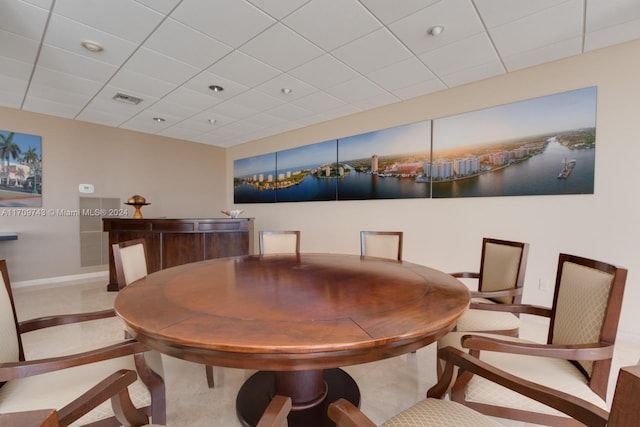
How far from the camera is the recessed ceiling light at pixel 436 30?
2487 millimetres

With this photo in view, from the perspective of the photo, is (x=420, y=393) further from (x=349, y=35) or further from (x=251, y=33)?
(x=251, y=33)

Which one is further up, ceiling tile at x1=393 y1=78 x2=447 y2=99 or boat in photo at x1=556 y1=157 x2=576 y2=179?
ceiling tile at x1=393 y1=78 x2=447 y2=99

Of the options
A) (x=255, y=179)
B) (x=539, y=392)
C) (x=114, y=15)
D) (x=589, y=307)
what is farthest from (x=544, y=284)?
(x=255, y=179)

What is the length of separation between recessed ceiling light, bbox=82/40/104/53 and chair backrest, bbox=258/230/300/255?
2288 mm

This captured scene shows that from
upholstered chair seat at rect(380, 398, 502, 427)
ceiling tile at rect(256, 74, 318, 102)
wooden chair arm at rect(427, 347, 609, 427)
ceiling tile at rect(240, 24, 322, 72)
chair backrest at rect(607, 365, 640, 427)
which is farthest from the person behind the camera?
ceiling tile at rect(256, 74, 318, 102)

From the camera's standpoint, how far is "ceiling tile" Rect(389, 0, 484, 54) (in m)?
2.27

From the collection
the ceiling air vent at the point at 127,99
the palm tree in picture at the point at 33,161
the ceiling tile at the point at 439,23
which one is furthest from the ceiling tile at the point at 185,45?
the palm tree in picture at the point at 33,161

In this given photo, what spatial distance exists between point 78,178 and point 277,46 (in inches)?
177

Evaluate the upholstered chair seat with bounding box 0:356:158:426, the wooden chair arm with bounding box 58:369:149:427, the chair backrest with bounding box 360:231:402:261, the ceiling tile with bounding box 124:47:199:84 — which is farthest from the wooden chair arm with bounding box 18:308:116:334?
the ceiling tile with bounding box 124:47:199:84

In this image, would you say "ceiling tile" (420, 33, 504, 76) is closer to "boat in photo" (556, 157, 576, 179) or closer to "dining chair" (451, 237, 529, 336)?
"boat in photo" (556, 157, 576, 179)

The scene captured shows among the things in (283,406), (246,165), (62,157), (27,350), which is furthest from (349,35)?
(62,157)

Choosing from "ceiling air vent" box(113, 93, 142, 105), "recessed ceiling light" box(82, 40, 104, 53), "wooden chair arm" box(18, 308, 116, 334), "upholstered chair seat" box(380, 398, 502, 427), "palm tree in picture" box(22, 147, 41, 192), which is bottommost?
"upholstered chair seat" box(380, 398, 502, 427)

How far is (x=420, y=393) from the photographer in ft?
6.50

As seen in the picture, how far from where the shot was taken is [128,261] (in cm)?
193
